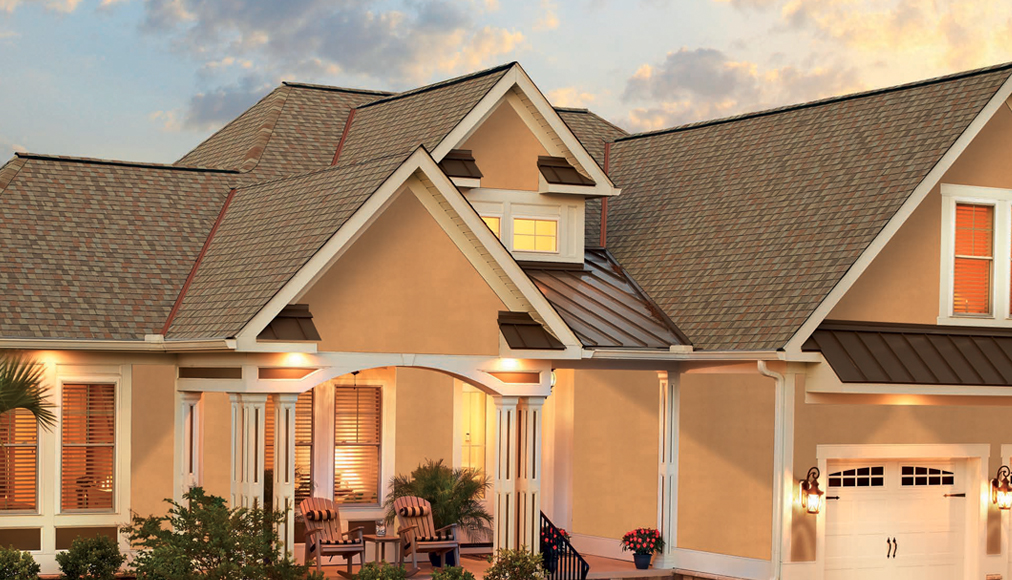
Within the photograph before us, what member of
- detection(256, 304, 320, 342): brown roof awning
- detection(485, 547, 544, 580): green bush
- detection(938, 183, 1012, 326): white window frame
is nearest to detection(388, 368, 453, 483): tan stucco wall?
detection(485, 547, 544, 580): green bush

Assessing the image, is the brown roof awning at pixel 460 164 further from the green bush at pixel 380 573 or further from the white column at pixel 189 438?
the green bush at pixel 380 573

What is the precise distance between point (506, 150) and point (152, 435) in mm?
Result: 7168

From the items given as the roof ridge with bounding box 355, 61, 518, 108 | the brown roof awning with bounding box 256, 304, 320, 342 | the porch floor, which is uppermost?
the roof ridge with bounding box 355, 61, 518, 108

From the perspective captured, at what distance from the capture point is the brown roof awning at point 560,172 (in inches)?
918

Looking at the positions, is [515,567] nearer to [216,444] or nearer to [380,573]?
[380,573]

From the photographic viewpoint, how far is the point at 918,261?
833 inches

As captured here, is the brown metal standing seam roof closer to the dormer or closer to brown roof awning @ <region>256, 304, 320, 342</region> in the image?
the dormer

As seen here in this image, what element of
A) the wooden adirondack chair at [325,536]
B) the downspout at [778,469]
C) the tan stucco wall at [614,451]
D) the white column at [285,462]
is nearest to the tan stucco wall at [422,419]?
the tan stucco wall at [614,451]

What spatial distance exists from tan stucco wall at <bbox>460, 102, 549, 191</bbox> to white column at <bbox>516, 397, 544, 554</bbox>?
4592 mm

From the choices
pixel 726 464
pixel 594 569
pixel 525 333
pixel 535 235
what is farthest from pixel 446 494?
pixel 535 235

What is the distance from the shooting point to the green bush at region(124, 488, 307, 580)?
1677 centimetres

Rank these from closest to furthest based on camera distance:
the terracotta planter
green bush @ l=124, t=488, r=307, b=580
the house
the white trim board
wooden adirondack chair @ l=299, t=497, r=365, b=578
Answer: green bush @ l=124, t=488, r=307, b=580 → the house → the white trim board → wooden adirondack chair @ l=299, t=497, r=365, b=578 → the terracotta planter

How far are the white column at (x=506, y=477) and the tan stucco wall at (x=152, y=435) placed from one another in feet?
15.5

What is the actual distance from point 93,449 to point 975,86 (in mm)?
13727
